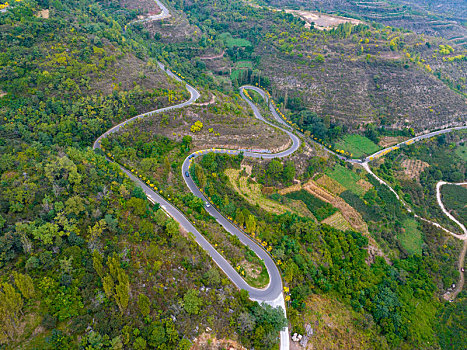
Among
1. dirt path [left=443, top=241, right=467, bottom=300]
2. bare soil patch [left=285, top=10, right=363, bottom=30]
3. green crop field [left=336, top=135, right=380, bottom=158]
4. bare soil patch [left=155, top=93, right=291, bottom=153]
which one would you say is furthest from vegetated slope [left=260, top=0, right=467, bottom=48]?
dirt path [left=443, top=241, right=467, bottom=300]

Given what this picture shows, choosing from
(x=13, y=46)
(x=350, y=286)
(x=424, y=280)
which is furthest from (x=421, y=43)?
(x=13, y=46)

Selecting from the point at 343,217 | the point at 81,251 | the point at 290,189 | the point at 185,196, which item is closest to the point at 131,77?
the point at 185,196

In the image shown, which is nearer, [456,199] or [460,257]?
[460,257]

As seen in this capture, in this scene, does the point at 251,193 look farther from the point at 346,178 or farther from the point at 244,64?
the point at 244,64

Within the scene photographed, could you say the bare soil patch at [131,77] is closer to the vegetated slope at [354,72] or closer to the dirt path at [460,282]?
the vegetated slope at [354,72]

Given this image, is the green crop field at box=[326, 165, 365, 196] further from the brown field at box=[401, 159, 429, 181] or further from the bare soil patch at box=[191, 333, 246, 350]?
the bare soil patch at box=[191, 333, 246, 350]

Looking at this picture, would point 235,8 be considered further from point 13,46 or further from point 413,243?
point 413,243
